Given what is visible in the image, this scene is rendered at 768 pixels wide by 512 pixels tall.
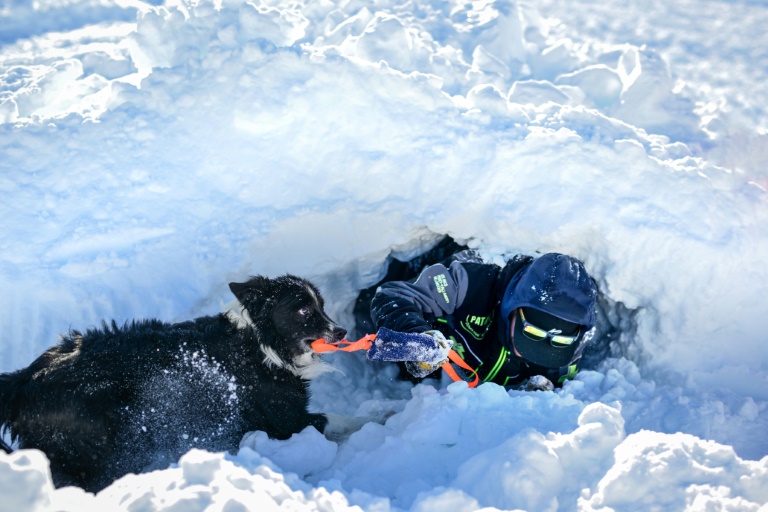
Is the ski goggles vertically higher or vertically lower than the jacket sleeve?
higher

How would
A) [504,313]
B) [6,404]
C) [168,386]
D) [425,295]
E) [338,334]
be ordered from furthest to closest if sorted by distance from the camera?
[425,295], [504,313], [338,334], [168,386], [6,404]

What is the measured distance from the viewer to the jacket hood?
353cm

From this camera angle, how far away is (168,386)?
2.91m

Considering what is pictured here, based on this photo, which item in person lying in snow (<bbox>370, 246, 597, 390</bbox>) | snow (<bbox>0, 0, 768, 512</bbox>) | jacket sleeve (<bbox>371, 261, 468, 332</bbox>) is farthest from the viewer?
jacket sleeve (<bbox>371, 261, 468, 332</bbox>)

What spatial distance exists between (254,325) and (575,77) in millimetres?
5245

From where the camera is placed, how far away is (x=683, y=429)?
3.19 m

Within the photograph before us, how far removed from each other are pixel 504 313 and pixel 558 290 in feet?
1.60

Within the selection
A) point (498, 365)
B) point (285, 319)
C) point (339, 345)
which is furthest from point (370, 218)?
point (498, 365)

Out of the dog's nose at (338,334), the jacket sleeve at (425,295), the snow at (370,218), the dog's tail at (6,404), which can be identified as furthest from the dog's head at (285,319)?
the dog's tail at (6,404)

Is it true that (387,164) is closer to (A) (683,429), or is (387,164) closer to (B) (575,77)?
(A) (683,429)

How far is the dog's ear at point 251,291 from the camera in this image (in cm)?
330

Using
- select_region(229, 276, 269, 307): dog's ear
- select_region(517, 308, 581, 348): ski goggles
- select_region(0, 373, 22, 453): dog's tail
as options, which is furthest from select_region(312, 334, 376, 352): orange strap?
select_region(0, 373, 22, 453): dog's tail

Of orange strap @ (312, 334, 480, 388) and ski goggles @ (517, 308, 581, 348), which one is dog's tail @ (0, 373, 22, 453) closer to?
orange strap @ (312, 334, 480, 388)

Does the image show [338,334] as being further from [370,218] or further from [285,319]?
[370,218]
